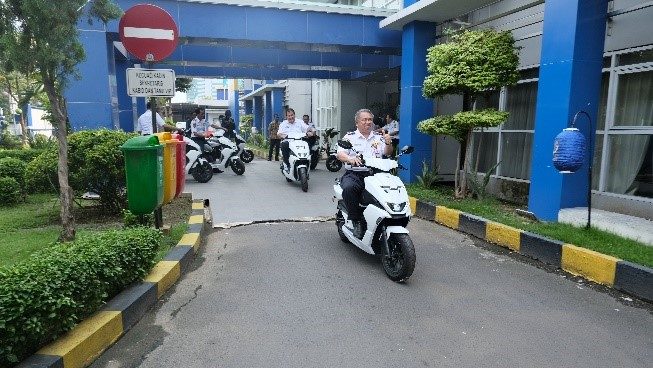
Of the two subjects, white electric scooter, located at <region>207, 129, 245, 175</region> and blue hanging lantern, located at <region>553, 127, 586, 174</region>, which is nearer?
blue hanging lantern, located at <region>553, 127, 586, 174</region>

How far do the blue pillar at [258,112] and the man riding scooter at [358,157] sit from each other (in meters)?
29.8

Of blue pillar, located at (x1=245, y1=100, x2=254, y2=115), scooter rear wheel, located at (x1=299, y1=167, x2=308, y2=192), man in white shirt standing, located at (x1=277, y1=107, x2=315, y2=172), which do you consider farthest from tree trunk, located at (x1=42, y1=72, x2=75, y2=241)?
blue pillar, located at (x1=245, y1=100, x2=254, y2=115)

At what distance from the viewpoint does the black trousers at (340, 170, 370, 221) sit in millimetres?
4707

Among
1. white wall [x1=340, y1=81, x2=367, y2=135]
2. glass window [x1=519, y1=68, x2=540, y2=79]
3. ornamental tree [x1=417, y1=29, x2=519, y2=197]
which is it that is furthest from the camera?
white wall [x1=340, y1=81, x2=367, y2=135]

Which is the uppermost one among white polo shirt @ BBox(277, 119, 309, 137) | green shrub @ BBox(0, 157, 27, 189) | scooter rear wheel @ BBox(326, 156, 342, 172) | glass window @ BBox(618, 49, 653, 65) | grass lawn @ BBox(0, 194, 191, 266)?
glass window @ BBox(618, 49, 653, 65)

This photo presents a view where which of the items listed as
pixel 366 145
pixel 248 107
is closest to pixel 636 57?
pixel 366 145

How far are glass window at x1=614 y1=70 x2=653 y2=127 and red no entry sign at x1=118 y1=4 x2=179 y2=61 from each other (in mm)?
6171

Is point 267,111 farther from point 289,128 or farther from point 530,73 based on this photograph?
point 530,73

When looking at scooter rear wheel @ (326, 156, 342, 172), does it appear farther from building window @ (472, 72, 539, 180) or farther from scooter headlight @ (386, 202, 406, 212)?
scooter headlight @ (386, 202, 406, 212)

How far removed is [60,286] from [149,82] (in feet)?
9.68

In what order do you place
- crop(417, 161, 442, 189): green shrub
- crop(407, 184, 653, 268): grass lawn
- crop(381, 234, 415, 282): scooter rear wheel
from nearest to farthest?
crop(381, 234, 415, 282): scooter rear wheel, crop(407, 184, 653, 268): grass lawn, crop(417, 161, 442, 189): green shrub

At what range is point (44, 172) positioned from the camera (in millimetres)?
5621

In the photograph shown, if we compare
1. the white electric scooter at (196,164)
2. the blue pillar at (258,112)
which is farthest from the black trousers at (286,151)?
the blue pillar at (258,112)

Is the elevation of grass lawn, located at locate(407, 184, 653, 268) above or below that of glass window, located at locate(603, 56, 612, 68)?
below
